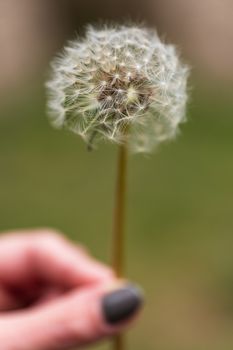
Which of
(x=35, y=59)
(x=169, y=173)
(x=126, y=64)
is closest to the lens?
(x=126, y=64)

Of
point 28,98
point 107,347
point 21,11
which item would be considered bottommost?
point 107,347

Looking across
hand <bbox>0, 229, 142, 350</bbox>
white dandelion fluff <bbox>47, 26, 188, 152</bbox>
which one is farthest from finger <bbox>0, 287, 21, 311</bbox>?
white dandelion fluff <bbox>47, 26, 188, 152</bbox>

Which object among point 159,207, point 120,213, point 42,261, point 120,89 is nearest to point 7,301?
point 42,261

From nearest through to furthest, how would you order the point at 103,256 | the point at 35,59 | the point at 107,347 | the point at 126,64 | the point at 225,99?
1. the point at 126,64
2. the point at 107,347
3. the point at 103,256
4. the point at 225,99
5. the point at 35,59

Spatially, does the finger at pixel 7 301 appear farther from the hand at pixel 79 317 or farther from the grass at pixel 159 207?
the grass at pixel 159 207

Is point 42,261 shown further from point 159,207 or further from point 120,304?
point 159,207

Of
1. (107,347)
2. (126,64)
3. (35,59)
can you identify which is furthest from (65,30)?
(126,64)

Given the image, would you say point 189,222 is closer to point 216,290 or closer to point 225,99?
point 216,290
